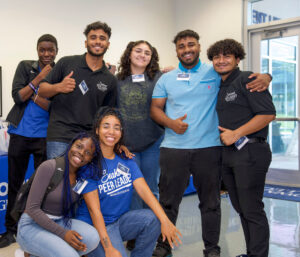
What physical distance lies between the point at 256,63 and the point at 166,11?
6.07 ft

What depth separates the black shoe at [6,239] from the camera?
2.65 metres

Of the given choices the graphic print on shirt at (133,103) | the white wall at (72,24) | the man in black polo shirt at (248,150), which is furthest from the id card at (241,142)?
the white wall at (72,24)

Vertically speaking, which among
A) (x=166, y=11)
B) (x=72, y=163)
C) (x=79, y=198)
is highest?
(x=166, y=11)

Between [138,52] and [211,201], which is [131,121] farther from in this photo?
[211,201]

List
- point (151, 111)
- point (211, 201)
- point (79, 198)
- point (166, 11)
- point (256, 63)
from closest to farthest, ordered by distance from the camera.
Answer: point (79, 198) < point (211, 201) < point (151, 111) < point (256, 63) < point (166, 11)

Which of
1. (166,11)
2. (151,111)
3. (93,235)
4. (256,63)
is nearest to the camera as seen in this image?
(93,235)

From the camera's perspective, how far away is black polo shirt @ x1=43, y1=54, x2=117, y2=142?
2.18 meters

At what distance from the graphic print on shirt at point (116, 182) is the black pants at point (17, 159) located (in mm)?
977

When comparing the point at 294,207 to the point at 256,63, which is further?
the point at 256,63

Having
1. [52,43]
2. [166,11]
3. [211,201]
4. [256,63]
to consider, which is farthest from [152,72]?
[166,11]

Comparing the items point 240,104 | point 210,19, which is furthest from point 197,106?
point 210,19

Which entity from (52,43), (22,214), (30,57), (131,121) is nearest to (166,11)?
(30,57)

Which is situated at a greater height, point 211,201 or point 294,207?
point 211,201

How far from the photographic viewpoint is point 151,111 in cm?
242
